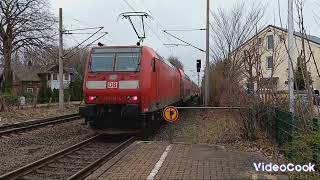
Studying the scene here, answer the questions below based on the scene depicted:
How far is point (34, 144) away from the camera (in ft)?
51.2

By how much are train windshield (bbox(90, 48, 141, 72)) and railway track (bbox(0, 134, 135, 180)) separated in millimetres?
2550

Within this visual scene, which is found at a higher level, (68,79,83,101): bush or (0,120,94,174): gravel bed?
(68,79,83,101): bush

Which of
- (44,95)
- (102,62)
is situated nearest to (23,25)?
(44,95)

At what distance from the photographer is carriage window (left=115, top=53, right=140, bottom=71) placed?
54.6ft

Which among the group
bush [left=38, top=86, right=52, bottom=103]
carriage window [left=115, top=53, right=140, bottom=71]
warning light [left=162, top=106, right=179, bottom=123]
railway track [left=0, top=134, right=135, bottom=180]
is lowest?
railway track [left=0, top=134, right=135, bottom=180]

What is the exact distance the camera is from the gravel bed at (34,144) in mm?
11969

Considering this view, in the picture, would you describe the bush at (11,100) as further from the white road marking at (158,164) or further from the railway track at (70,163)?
the white road marking at (158,164)

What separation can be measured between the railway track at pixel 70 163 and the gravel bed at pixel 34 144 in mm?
512

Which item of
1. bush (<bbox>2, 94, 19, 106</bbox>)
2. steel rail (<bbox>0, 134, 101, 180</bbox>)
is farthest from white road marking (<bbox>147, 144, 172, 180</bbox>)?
bush (<bbox>2, 94, 19, 106</bbox>)

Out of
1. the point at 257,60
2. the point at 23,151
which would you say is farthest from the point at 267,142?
the point at 23,151

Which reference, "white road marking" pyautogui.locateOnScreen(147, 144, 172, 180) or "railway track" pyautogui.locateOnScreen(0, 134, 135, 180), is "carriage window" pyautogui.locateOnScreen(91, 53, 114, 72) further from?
"white road marking" pyautogui.locateOnScreen(147, 144, 172, 180)

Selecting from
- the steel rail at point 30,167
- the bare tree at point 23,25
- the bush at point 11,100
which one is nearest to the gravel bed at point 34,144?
the steel rail at point 30,167

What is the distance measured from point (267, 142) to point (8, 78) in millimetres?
48367

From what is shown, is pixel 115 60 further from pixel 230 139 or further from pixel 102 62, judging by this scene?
pixel 230 139
